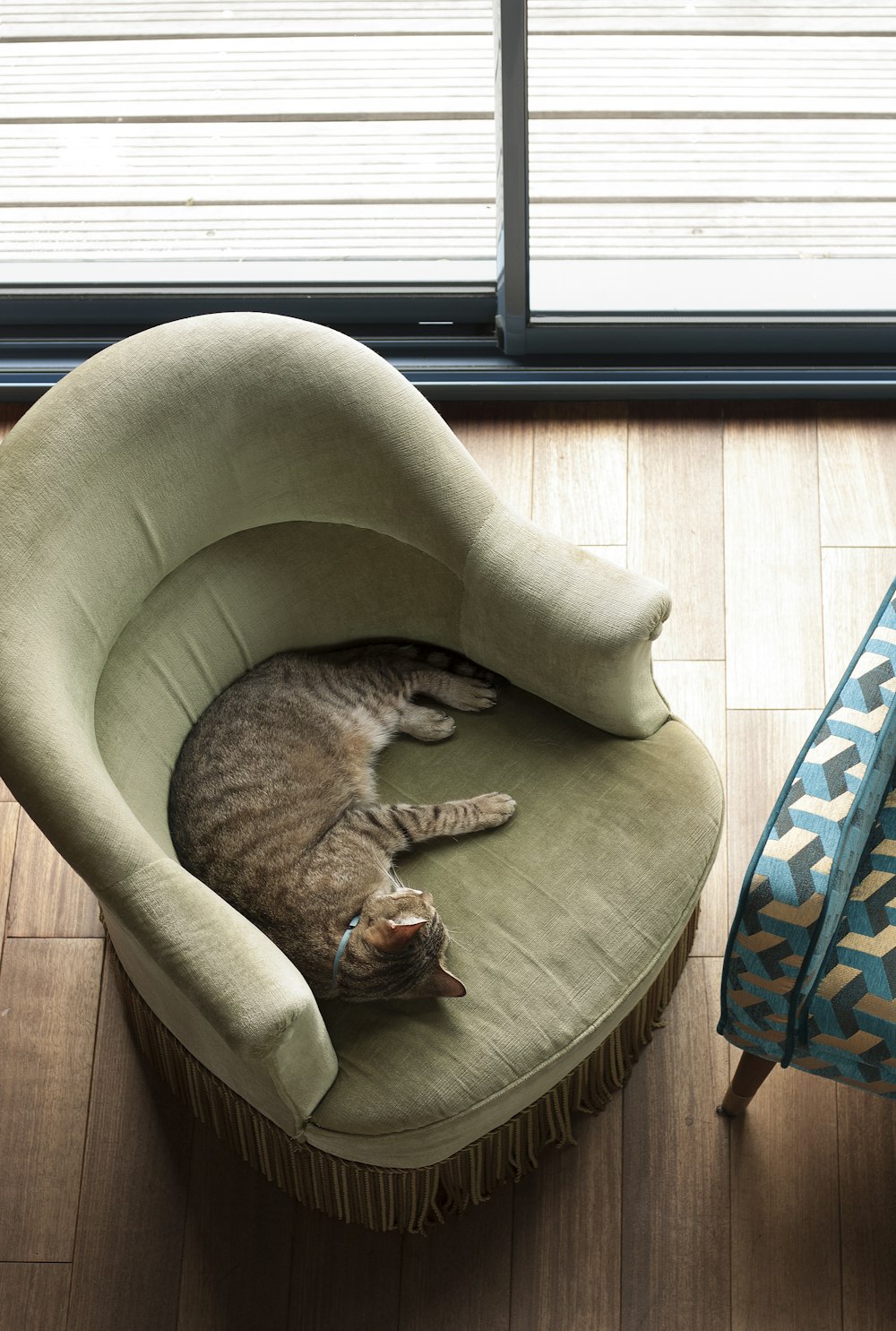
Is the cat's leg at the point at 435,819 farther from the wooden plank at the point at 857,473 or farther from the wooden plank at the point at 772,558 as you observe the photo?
the wooden plank at the point at 857,473

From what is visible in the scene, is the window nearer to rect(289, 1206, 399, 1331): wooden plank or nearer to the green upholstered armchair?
the green upholstered armchair

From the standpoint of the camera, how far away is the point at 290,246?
7.81 feet

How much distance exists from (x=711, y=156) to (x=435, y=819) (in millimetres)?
1328

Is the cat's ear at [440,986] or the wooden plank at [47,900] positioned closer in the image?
the cat's ear at [440,986]

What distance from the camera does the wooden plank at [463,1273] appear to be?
180 centimetres

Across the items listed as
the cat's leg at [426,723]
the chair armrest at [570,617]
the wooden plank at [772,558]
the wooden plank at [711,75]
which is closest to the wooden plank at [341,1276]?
the cat's leg at [426,723]

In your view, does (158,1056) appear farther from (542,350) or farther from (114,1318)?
(542,350)

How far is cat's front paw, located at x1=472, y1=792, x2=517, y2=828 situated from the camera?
1660 millimetres

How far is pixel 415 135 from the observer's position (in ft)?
7.12

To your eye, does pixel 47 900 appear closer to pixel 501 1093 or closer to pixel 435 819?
pixel 435 819

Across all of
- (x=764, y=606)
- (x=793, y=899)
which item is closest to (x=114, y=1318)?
(x=793, y=899)

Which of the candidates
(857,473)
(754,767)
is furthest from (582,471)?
(754,767)

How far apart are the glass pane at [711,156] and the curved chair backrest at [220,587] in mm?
810

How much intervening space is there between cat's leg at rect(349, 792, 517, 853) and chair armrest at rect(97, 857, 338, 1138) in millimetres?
279
